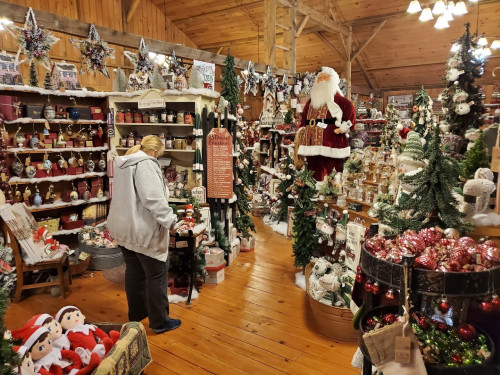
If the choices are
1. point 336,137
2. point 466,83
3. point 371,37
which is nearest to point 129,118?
point 336,137

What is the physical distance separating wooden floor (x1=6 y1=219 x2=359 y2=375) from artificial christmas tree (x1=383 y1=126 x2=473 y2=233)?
1356 mm

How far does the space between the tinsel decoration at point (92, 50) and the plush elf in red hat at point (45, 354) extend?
10.3 feet

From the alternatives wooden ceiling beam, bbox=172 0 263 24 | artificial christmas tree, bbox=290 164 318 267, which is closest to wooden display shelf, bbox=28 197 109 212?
artificial christmas tree, bbox=290 164 318 267

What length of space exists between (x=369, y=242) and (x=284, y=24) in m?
7.30

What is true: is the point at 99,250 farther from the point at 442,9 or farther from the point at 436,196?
the point at 442,9

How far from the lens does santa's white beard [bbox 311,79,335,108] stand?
17.9ft

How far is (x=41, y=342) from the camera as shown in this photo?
6.47ft

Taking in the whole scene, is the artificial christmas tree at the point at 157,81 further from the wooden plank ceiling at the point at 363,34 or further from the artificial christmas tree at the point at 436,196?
the wooden plank ceiling at the point at 363,34

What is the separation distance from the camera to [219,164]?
4410 mm

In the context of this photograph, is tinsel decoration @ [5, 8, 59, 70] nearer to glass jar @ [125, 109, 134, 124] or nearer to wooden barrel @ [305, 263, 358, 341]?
glass jar @ [125, 109, 134, 124]

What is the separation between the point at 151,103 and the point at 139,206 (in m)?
2.19

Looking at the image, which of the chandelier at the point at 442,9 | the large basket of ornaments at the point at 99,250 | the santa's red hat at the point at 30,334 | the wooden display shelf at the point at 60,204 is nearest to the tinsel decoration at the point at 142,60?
the wooden display shelf at the point at 60,204

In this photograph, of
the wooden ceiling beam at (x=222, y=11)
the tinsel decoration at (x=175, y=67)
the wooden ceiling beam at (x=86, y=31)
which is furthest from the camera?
the wooden ceiling beam at (x=222, y=11)

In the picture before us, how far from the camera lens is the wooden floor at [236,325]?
2723 millimetres
